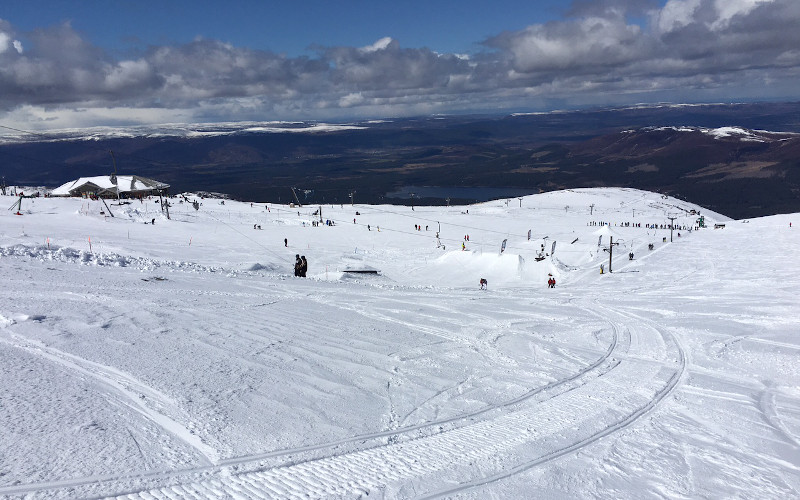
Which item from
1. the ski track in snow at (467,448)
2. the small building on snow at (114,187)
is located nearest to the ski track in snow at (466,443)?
the ski track in snow at (467,448)

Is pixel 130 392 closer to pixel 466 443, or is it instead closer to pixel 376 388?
pixel 376 388

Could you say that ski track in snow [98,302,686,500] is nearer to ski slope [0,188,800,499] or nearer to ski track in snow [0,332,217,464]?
ski slope [0,188,800,499]

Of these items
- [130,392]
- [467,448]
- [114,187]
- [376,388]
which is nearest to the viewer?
[467,448]

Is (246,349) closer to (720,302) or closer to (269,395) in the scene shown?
(269,395)

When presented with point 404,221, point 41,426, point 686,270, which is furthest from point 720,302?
point 404,221

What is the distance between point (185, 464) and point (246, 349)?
6.17 m

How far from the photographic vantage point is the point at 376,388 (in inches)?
492

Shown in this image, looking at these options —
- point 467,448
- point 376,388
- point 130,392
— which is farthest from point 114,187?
point 467,448

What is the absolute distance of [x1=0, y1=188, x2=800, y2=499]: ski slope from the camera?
852 centimetres

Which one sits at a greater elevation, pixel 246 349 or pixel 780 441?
pixel 246 349

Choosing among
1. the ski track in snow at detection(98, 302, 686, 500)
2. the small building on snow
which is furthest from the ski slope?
the small building on snow

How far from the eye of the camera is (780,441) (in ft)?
36.0

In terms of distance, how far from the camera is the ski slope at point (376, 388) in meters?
8.52

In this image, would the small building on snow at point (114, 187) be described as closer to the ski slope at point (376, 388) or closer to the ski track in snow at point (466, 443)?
the ski slope at point (376, 388)
